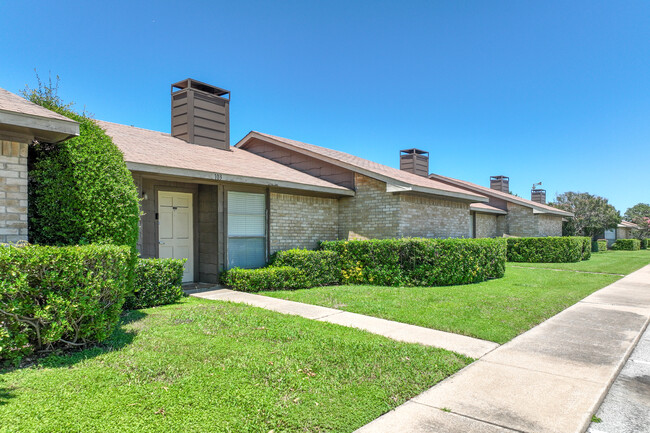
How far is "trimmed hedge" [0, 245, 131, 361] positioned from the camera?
13.2ft

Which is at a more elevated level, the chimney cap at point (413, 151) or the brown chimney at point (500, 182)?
the chimney cap at point (413, 151)

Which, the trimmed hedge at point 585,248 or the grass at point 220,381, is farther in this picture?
the trimmed hedge at point 585,248

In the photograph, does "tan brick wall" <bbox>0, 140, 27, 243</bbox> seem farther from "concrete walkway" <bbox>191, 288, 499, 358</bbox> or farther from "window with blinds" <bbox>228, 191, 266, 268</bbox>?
"window with blinds" <bbox>228, 191, 266, 268</bbox>

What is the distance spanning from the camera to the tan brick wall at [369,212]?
13.1 m

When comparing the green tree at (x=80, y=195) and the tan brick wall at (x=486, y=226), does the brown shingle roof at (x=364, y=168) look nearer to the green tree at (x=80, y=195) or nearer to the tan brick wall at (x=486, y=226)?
the tan brick wall at (x=486, y=226)

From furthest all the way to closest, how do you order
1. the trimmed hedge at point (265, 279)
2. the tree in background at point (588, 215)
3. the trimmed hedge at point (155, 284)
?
the tree in background at point (588, 215)
the trimmed hedge at point (265, 279)
the trimmed hedge at point (155, 284)

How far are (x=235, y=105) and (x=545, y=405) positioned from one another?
46.1ft

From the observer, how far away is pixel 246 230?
36.6 feet

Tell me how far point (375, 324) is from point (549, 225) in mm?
26404

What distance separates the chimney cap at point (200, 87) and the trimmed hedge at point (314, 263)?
23.0 feet

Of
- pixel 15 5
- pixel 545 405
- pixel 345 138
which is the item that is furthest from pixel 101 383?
pixel 345 138

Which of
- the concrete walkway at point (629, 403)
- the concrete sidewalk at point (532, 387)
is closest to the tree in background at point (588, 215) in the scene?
the concrete sidewalk at point (532, 387)

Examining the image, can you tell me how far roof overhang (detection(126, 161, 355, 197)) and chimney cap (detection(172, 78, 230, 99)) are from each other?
17.9 feet

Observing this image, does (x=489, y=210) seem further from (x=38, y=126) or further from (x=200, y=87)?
(x=38, y=126)
